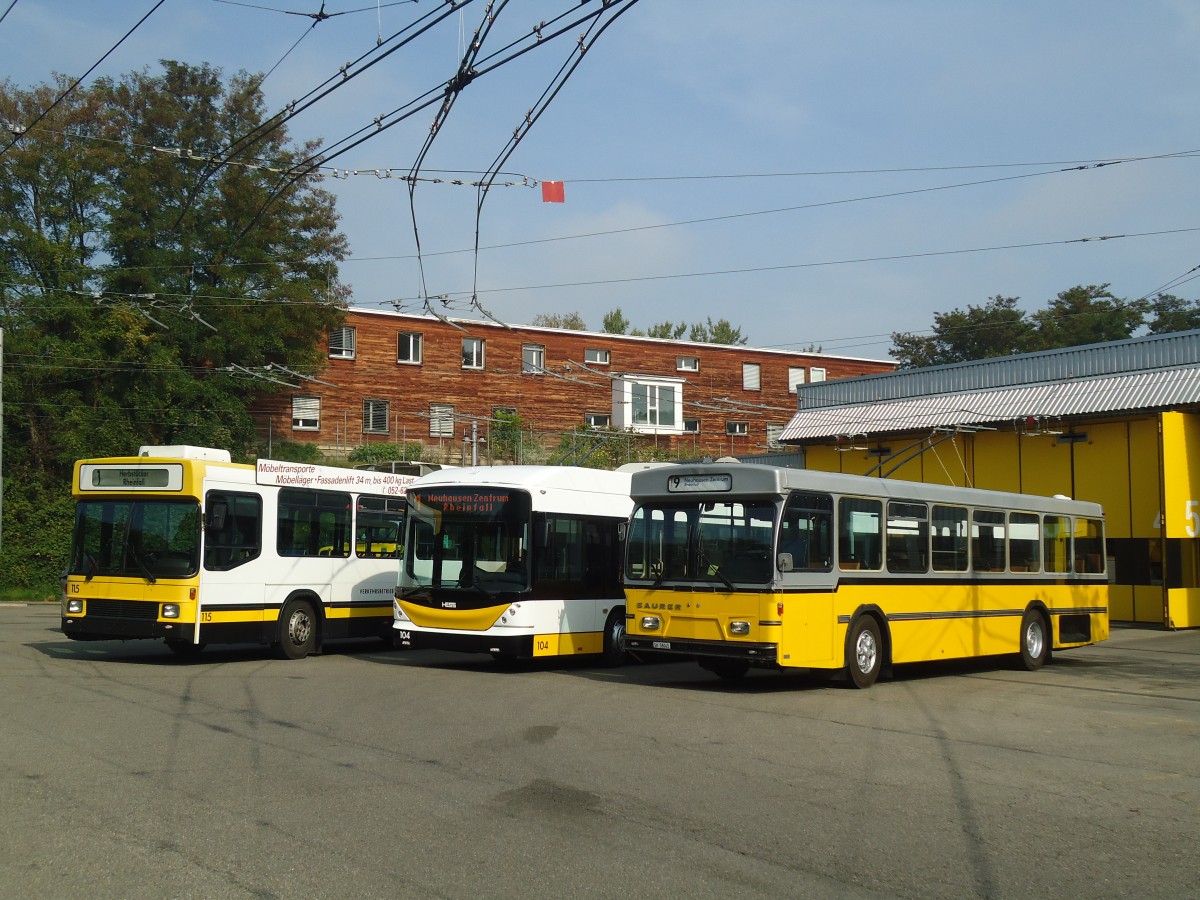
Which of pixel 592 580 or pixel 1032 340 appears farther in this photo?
pixel 1032 340

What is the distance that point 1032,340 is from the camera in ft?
211

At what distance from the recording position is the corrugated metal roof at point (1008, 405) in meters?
26.7

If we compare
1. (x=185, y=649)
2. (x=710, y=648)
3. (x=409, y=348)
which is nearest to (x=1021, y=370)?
(x=710, y=648)

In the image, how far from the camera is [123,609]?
54.5ft

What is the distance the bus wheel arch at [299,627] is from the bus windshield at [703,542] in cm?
580

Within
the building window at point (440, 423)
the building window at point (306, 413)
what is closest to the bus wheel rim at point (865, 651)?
the building window at point (306, 413)

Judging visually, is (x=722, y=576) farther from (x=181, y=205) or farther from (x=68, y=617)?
(x=181, y=205)

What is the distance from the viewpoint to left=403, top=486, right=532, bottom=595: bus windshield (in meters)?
16.7

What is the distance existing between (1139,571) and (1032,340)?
39.7 m

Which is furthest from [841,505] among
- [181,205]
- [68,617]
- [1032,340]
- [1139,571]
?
[1032,340]

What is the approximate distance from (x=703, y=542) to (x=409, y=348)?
Result: 37.0 meters

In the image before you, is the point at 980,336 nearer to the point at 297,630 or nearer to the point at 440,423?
the point at 440,423

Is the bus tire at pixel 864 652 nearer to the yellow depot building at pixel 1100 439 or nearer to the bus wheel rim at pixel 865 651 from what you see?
the bus wheel rim at pixel 865 651

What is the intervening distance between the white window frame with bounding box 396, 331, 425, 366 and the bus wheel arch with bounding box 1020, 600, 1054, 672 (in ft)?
115
